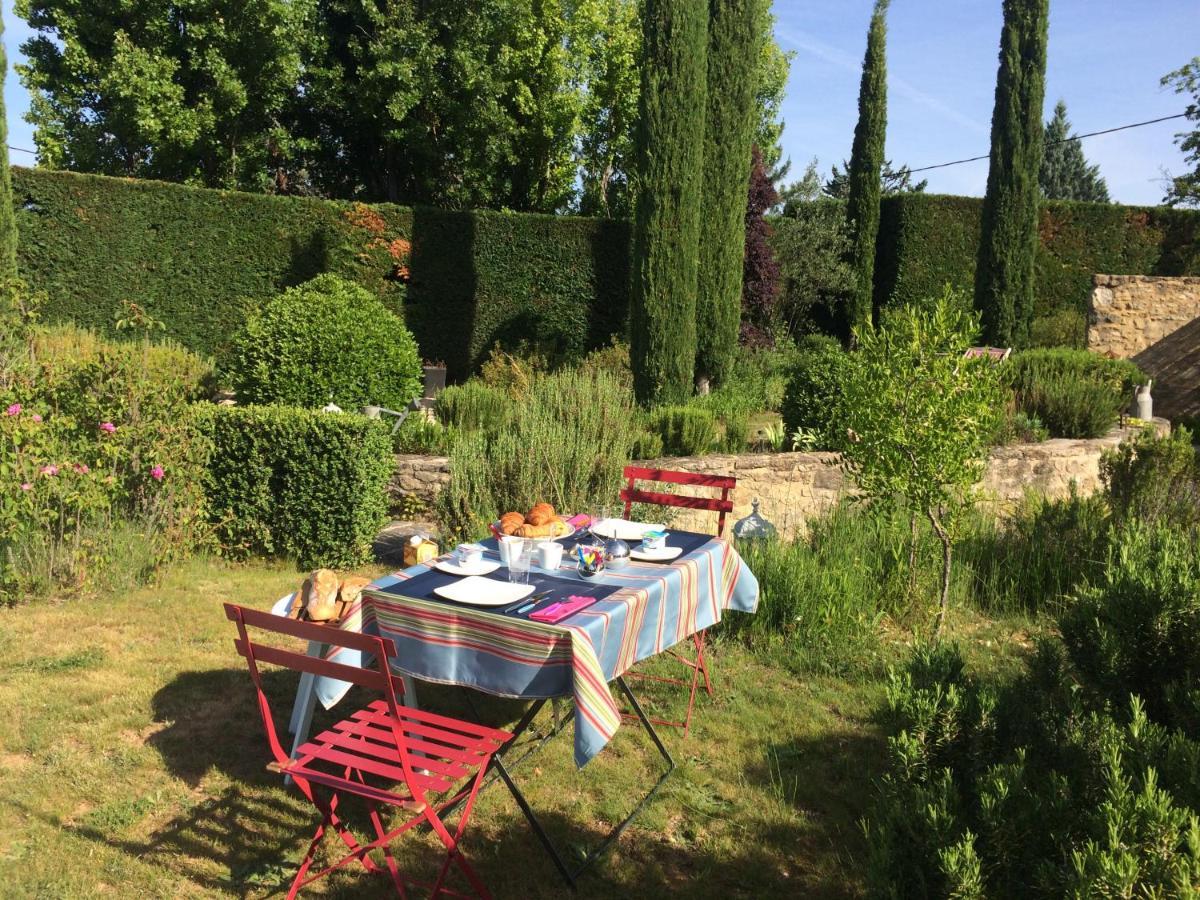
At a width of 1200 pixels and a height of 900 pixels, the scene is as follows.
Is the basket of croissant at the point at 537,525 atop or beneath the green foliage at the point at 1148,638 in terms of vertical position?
beneath

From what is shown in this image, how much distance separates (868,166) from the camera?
16.4m

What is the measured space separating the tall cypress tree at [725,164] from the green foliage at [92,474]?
23.4ft

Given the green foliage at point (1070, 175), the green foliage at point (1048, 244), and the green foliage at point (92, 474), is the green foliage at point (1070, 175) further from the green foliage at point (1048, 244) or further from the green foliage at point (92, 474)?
the green foliage at point (92, 474)

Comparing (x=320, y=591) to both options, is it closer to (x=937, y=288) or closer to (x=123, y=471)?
(x=123, y=471)

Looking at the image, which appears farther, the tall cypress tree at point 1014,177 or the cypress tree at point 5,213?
the tall cypress tree at point 1014,177

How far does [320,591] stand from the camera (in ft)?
11.2

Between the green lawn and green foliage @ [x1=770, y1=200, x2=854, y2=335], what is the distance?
12022 millimetres

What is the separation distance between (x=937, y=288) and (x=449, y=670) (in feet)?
50.6

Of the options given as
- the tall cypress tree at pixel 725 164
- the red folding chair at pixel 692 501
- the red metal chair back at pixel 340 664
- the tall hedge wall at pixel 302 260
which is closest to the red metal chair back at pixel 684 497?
the red folding chair at pixel 692 501

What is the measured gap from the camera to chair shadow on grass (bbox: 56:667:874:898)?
9.36 ft

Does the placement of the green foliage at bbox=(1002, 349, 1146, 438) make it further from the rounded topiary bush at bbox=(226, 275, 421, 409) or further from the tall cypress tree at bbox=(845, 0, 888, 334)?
the tall cypress tree at bbox=(845, 0, 888, 334)

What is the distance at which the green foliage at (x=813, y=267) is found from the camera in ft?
52.1

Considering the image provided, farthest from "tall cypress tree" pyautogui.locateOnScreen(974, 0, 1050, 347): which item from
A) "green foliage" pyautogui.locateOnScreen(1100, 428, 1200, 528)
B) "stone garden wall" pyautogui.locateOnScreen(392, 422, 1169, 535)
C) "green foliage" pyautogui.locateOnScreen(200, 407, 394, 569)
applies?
"green foliage" pyautogui.locateOnScreen(200, 407, 394, 569)

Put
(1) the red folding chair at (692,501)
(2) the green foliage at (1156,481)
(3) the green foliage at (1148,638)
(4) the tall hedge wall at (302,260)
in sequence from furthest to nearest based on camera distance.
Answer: (4) the tall hedge wall at (302,260) → (2) the green foliage at (1156,481) → (1) the red folding chair at (692,501) → (3) the green foliage at (1148,638)
